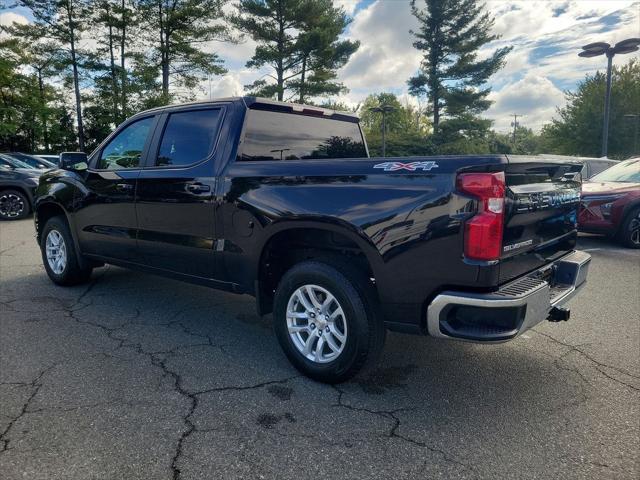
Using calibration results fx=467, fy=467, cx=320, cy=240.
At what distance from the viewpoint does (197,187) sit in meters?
3.56

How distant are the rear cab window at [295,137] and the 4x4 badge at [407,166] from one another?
1.23 metres

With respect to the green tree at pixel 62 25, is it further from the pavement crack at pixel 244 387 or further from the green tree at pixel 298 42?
the pavement crack at pixel 244 387

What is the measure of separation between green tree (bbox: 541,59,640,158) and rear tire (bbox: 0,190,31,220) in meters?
33.6

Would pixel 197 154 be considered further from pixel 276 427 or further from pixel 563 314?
pixel 563 314

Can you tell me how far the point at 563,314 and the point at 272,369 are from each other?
1945 mm

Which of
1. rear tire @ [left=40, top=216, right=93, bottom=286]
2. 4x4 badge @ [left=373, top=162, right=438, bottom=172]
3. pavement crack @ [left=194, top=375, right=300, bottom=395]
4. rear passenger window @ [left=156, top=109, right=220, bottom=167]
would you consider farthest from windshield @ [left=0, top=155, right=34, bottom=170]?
4x4 badge @ [left=373, top=162, right=438, bottom=172]

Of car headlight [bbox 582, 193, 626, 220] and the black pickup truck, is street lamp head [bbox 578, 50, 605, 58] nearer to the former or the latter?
car headlight [bbox 582, 193, 626, 220]

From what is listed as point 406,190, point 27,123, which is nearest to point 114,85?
point 27,123

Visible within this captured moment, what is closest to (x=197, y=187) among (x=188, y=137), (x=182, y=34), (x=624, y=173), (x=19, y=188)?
(x=188, y=137)

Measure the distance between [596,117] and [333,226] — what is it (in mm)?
35778

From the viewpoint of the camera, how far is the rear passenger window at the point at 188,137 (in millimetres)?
3629

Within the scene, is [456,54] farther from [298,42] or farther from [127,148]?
[127,148]

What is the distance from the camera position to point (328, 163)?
9.52 feet

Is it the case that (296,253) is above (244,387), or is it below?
above
